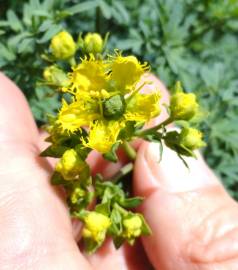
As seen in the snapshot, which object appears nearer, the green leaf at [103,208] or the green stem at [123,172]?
the green leaf at [103,208]

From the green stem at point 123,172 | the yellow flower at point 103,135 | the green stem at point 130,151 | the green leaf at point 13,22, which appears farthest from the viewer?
the green leaf at point 13,22

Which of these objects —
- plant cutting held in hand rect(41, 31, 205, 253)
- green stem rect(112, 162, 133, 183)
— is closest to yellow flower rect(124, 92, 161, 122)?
plant cutting held in hand rect(41, 31, 205, 253)

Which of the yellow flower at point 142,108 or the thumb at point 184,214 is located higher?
the yellow flower at point 142,108

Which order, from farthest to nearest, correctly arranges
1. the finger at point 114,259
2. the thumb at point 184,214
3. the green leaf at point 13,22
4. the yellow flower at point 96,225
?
the green leaf at point 13,22 → the finger at point 114,259 → the thumb at point 184,214 → the yellow flower at point 96,225

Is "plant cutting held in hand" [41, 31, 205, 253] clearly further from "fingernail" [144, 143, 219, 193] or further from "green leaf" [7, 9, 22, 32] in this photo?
"green leaf" [7, 9, 22, 32]

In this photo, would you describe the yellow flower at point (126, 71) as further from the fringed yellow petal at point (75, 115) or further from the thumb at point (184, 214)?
the thumb at point (184, 214)

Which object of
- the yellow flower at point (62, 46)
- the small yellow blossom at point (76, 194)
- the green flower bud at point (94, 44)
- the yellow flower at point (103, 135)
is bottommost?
the small yellow blossom at point (76, 194)

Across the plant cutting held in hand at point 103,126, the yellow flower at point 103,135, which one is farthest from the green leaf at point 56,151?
the yellow flower at point 103,135
